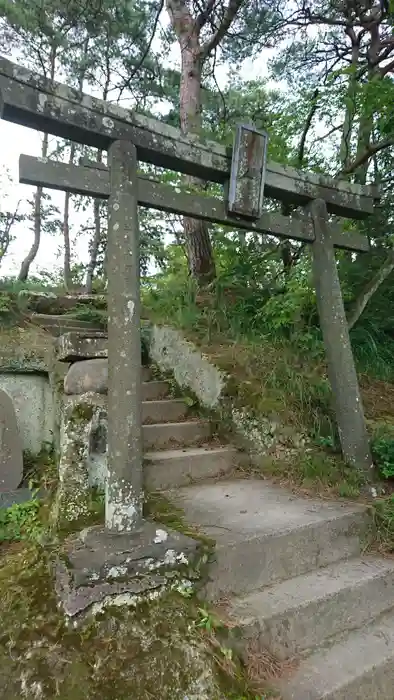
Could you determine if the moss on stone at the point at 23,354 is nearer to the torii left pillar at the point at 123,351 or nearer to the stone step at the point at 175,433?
the stone step at the point at 175,433

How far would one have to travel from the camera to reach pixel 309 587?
93.2 inches

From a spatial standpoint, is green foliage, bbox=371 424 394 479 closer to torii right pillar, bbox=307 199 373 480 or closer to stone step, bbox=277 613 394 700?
torii right pillar, bbox=307 199 373 480

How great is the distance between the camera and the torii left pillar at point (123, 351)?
223 cm

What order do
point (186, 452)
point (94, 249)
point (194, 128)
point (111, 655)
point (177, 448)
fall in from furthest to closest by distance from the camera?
point (94, 249) < point (194, 128) < point (177, 448) < point (186, 452) < point (111, 655)

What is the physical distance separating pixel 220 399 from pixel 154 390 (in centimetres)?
87

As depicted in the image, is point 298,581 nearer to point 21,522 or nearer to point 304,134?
point 21,522

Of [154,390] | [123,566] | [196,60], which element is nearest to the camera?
[123,566]

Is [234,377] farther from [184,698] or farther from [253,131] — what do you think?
[184,698]

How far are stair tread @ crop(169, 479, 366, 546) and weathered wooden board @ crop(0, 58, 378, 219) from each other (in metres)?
2.34

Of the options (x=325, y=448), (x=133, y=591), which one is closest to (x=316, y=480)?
(x=325, y=448)

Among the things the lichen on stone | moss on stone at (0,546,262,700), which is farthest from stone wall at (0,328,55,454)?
moss on stone at (0,546,262,700)

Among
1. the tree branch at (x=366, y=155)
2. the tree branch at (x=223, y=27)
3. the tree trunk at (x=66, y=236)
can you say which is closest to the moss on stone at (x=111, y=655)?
the tree branch at (x=366, y=155)

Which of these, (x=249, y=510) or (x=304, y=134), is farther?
(x=304, y=134)

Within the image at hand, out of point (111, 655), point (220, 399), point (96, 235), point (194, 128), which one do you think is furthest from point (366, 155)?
point (96, 235)
